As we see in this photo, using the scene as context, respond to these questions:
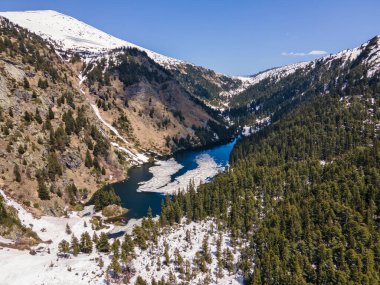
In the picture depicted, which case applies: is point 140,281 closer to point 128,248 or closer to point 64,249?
point 128,248

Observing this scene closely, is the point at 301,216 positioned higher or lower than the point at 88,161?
lower

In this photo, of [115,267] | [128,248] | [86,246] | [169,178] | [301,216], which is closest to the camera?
[115,267]

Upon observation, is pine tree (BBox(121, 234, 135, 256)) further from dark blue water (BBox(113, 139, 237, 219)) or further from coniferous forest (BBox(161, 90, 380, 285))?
dark blue water (BBox(113, 139, 237, 219))

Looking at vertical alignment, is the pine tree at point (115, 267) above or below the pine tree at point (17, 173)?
below

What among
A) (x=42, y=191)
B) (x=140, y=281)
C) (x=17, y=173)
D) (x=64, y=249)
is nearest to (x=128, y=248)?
(x=140, y=281)

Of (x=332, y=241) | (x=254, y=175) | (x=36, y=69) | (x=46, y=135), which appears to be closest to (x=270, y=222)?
(x=332, y=241)

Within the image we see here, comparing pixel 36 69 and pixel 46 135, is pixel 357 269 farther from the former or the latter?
pixel 36 69

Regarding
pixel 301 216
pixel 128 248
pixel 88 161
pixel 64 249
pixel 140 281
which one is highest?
pixel 88 161

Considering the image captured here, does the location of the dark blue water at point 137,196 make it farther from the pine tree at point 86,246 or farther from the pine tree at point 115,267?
the pine tree at point 115,267

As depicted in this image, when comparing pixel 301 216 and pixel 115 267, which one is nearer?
pixel 115 267

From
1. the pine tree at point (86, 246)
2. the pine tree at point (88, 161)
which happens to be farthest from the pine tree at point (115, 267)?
the pine tree at point (88, 161)

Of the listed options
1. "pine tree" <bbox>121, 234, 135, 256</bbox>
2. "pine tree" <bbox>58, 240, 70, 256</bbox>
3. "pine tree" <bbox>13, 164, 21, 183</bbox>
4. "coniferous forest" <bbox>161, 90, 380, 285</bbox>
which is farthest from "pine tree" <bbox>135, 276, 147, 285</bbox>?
"pine tree" <bbox>13, 164, 21, 183</bbox>
